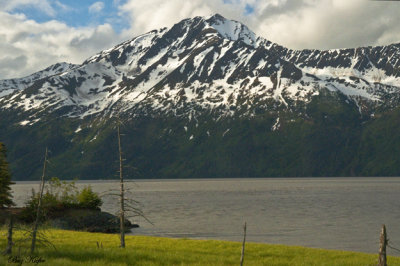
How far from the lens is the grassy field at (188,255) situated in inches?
1443

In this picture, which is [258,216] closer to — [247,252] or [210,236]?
[210,236]

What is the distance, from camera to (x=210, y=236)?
258 ft

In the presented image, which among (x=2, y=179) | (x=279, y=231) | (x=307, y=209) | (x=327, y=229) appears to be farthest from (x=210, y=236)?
(x=307, y=209)

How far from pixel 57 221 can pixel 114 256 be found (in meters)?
58.7

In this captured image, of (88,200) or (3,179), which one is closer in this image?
(3,179)

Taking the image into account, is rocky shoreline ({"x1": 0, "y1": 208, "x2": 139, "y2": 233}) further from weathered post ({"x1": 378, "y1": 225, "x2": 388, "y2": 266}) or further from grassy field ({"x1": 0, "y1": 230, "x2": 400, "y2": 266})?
weathered post ({"x1": 378, "y1": 225, "x2": 388, "y2": 266})

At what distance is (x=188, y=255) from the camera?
4309 cm

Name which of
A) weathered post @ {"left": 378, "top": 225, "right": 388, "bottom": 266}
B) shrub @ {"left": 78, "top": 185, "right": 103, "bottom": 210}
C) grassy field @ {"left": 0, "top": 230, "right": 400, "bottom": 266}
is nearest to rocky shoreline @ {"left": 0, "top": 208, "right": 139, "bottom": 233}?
shrub @ {"left": 78, "top": 185, "right": 103, "bottom": 210}

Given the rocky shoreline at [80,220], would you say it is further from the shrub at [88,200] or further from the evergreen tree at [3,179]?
the evergreen tree at [3,179]

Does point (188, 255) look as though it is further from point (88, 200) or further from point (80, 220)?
point (88, 200)

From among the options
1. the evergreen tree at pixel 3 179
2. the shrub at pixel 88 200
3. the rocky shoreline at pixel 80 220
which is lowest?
the rocky shoreline at pixel 80 220

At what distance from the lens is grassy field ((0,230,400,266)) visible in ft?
120

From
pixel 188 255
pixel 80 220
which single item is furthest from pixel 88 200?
pixel 188 255

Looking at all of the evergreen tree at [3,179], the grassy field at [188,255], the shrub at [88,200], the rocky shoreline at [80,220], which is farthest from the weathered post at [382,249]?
the shrub at [88,200]
